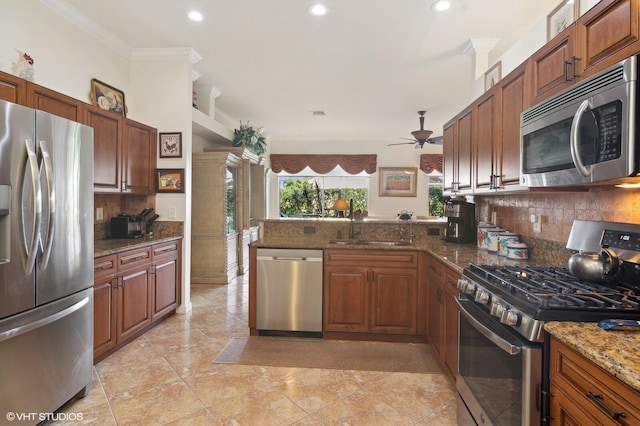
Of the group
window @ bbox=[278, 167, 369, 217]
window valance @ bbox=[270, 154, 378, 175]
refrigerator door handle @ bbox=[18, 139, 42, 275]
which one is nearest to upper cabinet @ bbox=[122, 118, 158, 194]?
refrigerator door handle @ bbox=[18, 139, 42, 275]

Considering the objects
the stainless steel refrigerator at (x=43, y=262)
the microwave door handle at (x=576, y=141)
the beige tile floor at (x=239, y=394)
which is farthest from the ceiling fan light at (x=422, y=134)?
the stainless steel refrigerator at (x=43, y=262)

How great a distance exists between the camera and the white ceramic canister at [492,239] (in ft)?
9.20

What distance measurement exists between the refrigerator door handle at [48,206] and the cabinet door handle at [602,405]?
237 centimetres

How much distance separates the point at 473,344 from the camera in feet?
5.75

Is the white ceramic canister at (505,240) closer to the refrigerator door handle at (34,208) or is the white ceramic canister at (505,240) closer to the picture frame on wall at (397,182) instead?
the refrigerator door handle at (34,208)

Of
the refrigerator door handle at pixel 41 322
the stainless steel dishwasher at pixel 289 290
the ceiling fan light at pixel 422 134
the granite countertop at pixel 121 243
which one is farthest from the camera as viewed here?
the ceiling fan light at pixel 422 134

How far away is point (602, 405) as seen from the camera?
3.05 ft

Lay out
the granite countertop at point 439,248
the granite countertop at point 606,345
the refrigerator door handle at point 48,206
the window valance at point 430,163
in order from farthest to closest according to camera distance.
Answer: the window valance at point 430,163, the granite countertop at point 439,248, the refrigerator door handle at point 48,206, the granite countertop at point 606,345

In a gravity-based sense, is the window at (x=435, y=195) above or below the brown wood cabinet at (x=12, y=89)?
below

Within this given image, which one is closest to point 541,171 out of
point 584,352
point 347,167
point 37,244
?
point 584,352

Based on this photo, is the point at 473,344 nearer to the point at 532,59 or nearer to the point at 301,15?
the point at 532,59

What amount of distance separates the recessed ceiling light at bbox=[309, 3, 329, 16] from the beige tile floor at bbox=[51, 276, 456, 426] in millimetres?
2822

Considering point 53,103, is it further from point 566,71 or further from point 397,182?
point 397,182

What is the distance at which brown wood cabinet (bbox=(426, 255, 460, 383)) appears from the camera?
2.32m
